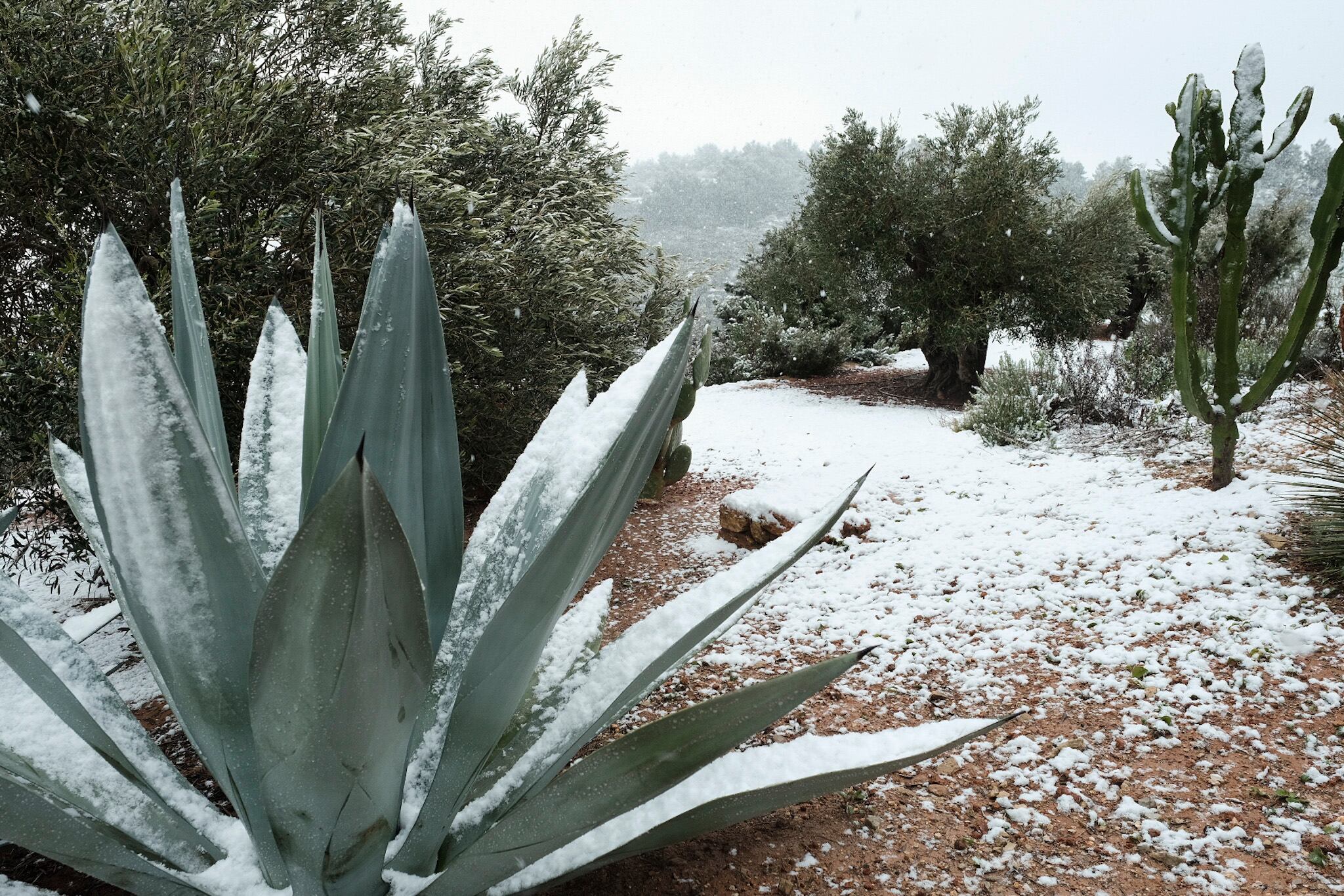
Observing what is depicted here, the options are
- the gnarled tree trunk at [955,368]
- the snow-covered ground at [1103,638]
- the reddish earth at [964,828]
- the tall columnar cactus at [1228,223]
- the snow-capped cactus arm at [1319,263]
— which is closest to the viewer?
the reddish earth at [964,828]

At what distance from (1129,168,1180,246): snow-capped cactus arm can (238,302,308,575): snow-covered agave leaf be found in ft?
13.9

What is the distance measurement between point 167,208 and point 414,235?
8.02 feet

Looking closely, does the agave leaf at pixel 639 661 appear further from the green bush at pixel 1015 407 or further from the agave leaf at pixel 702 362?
the green bush at pixel 1015 407

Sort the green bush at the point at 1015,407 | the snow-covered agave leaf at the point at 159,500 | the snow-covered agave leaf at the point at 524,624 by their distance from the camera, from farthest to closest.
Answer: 1. the green bush at the point at 1015,407
2. the snow-covered agave leaf at the point at 524,624
3. the snow-covered agave leaf at the point at 159,500

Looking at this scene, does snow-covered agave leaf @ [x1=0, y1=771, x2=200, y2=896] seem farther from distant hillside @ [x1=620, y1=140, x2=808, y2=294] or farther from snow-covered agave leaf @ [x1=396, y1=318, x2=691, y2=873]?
distant hillside @ [x1=620, y1=140, x2=808, y2=294]

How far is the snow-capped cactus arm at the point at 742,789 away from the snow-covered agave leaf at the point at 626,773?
0.05 m

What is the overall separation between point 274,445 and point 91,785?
0.52 m

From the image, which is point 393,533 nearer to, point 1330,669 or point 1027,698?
point 1027,698

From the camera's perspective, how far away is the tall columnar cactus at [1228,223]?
3.51 meters

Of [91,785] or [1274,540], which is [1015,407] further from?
[91,785]

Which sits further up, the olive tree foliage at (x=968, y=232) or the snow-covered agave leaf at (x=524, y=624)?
the olive tree foliage at (x=968, y=232)

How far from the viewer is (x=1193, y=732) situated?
1898 mm

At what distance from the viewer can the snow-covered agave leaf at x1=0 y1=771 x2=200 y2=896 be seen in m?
0.77

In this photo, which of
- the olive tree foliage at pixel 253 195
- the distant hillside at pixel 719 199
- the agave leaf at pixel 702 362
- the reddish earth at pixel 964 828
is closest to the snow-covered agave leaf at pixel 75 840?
the reddish earth at pixel 964 828
